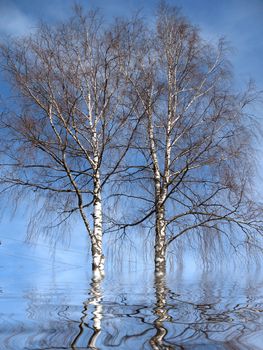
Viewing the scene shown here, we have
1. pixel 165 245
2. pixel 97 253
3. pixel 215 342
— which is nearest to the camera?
pixel 215 342

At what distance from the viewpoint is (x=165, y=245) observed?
5910 millimetres

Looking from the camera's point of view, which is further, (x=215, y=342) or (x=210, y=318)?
(x=210, y=318)

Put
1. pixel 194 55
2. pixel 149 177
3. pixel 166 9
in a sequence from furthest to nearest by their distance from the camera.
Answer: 1. pixel 166 9
2. pixel 194 55
3. pixel 149 177

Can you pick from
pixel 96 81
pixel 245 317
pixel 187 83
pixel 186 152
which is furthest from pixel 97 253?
pixel 245 317

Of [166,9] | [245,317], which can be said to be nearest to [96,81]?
[166,9]

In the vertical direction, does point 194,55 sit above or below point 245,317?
above

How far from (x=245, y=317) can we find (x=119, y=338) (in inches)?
15.5

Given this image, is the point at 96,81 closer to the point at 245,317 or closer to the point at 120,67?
the point at 120,67

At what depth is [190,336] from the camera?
2.23ft

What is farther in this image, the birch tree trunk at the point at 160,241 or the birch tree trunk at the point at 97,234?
the birch tree trunk at the point at 160,241

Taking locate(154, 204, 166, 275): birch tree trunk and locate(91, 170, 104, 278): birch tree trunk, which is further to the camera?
locate(154, 204, 166, 275): birch tree trunk

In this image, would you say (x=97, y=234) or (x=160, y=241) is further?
(x=160, y=241)

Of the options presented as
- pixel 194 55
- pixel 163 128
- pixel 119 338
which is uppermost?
pixel 194 55

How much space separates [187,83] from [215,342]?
6.58 metres
